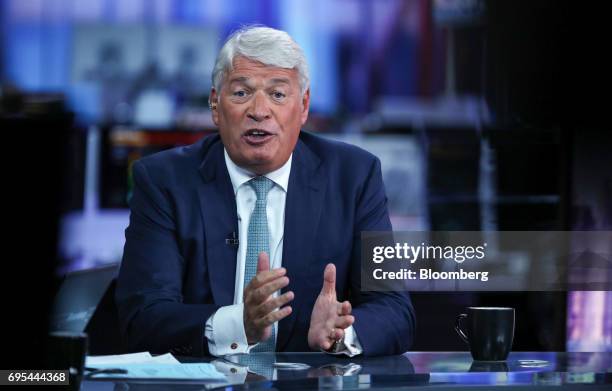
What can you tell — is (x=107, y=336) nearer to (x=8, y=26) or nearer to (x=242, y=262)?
(x=242, y=262)

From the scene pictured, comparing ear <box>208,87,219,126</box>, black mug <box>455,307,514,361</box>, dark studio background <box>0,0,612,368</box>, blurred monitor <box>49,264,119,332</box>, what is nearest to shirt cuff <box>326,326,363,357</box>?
black mug <box>455,307,514,361</box>

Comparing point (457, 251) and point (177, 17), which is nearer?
point (457, 251)

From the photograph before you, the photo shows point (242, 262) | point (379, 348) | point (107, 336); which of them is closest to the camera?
point (379, 348)

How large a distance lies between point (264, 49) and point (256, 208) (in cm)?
36

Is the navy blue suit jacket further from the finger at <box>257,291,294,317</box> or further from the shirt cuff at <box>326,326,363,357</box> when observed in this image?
the finger at <box>257,291,294,317</box>

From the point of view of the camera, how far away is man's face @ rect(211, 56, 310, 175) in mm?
2236

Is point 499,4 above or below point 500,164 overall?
above

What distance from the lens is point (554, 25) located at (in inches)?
136

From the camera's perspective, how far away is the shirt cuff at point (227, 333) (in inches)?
71.7

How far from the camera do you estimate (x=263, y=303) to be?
5.87ft

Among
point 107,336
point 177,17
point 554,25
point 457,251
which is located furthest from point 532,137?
point 107,336

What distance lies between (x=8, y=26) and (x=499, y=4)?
5.56 ft

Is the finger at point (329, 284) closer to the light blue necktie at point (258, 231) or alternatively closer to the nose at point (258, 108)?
the light blue necktie at point (258, 231)

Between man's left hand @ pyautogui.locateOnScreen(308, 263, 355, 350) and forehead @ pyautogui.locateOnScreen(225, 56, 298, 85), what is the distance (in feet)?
1.86
